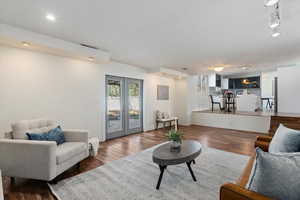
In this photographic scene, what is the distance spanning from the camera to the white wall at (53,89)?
9.06ft

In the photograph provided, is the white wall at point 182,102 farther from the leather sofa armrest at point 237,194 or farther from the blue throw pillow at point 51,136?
the leather sofa armrest at point 237,194

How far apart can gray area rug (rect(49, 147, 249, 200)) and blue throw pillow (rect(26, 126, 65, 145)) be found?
2.43 feet

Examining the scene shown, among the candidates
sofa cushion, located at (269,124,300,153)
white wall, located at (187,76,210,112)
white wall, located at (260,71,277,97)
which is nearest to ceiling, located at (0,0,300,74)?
sofa cushion, located at (269,124,300,153)

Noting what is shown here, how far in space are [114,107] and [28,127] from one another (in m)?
2.41

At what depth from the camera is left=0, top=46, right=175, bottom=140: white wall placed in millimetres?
2762

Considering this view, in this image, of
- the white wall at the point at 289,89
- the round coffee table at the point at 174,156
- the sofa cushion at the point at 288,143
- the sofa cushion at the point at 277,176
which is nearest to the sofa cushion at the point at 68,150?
the round coffee table at the point at 174,156

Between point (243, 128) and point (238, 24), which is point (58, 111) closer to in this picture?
point (238, 24)

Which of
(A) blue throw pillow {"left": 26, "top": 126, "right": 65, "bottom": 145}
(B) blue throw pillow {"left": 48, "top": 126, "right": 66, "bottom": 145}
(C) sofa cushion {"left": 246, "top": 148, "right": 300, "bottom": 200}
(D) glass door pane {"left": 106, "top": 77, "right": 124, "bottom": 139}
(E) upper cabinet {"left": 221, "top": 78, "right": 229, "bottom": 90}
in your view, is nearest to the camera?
(C) sofa cushion {"left": 246, "top": 148, "right": 300, "bottom": 200}

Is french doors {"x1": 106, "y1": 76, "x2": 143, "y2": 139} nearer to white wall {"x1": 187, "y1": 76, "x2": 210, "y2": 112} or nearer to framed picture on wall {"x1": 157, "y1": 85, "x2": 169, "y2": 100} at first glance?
framed picture on wall {"x1": 157, "y1": 85, "x2": 169, "y2": 100}

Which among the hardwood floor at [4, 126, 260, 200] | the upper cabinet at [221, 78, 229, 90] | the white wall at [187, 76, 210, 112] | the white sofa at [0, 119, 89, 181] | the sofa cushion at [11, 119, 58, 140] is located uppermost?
the upper cabinet at [221, 78, 229, 90]

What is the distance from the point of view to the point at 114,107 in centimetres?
468

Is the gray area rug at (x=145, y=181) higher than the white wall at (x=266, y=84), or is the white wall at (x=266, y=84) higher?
the white wall at (x=266, y=84)

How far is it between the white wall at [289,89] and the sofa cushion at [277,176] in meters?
5.64

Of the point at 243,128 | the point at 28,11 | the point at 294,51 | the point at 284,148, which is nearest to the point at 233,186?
the point at 284,148
